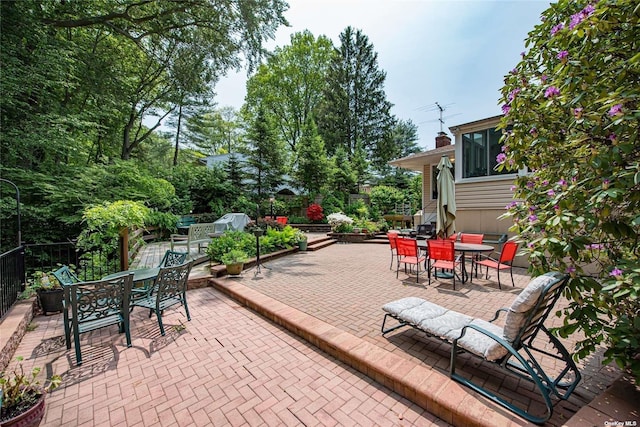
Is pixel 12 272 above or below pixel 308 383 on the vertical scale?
above

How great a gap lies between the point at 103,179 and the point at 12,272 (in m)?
4.13

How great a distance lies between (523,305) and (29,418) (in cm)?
380

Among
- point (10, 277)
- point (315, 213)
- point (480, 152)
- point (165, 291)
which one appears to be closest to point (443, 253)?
point (165, 291)

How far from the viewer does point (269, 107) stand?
87.4ft

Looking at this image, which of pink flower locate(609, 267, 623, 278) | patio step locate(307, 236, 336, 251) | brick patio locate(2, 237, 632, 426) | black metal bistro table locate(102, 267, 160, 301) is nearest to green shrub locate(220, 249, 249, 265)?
brick patio locate(2, 237, 632, 426)

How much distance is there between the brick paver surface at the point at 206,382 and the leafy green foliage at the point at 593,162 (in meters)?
1.50

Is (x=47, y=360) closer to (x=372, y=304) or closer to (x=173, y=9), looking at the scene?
(x=372, y=304)

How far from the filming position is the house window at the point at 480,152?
26.8 ft

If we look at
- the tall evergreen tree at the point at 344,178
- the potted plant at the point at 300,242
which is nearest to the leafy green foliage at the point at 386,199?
the tall evergreen tree at the point at 344,178

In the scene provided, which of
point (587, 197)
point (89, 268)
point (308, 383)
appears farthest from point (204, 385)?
point (89, 268)

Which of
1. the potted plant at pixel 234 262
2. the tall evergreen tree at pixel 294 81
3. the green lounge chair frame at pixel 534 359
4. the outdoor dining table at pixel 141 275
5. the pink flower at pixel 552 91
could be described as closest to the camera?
the green lounge chair frame at pixel 534 359

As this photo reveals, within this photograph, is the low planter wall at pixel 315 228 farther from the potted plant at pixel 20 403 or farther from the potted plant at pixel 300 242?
the potted plant at pixel 20 403

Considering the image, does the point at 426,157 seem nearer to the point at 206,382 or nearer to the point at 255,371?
the point at 255,371

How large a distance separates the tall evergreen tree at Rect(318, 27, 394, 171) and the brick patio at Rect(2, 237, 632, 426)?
22.4 m
